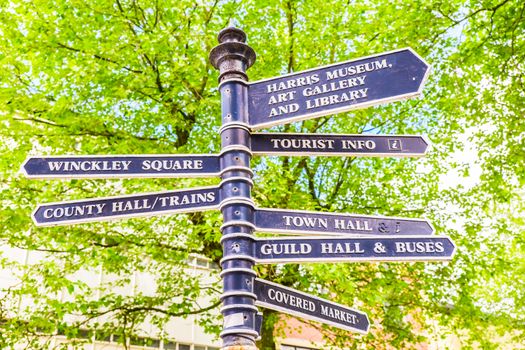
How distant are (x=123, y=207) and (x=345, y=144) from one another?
66.0 inches

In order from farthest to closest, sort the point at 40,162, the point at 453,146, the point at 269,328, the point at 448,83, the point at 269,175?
1. the point at 453,146
2. the point at 269,328
3. the point at 448,83
4. the point at 269,175
5. the point at 40,162

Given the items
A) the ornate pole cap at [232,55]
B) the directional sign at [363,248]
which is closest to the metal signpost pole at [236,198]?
the ornate pole cap at [232,55]

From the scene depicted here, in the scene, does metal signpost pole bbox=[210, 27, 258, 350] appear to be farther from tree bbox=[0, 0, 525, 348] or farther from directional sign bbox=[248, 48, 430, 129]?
Result: tree bbox=[0, 0, 525, 348]

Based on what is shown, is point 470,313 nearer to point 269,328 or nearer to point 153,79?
point 269,328

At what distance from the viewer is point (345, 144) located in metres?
3.96

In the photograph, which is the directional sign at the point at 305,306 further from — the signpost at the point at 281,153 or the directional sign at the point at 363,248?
the directional sign at the point at 363,248

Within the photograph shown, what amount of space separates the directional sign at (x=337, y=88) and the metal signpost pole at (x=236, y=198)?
141 mm

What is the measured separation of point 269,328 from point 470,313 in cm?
488

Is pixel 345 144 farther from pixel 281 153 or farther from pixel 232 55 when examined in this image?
pixel 232 55

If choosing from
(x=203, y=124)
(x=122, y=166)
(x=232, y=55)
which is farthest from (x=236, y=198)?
(x=203, y=124)

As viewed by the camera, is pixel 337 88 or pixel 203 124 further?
pixel 203 124

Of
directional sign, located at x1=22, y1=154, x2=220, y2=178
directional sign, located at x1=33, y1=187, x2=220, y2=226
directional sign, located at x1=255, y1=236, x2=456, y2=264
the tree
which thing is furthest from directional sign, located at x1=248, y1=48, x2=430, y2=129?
the tree

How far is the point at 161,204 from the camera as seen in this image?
3.81 m

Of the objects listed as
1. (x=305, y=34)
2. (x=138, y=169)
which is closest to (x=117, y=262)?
(x=305, y=34)
